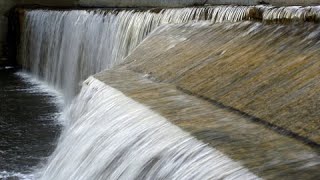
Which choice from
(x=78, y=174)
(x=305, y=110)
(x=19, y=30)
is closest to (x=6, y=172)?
(x=78, y=174)

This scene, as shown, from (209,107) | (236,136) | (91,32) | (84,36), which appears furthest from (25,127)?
(236,136)

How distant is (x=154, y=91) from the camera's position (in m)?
4.87

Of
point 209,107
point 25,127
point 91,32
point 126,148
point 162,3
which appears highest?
point 209,107

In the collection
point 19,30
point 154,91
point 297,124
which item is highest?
point 297,124

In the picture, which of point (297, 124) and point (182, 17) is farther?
point (182, 17)

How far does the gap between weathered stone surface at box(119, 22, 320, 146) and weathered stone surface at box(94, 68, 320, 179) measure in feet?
0.37

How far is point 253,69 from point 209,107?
65 centimetres

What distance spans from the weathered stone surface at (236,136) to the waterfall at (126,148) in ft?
0.26

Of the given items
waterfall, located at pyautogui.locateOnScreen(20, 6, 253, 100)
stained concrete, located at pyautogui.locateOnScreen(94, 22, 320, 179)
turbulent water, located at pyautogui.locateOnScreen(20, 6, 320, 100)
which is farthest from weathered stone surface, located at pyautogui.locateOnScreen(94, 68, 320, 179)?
waterfall, located at pyautogui.locateOnScreen(20, 6, 253, 100)

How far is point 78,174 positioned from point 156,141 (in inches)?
51.4

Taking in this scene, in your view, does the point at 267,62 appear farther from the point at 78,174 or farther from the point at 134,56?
the point at 134,56

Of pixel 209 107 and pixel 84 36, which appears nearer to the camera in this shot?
pixel 209 107

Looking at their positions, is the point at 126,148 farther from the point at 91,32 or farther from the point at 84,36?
the point at 84,36

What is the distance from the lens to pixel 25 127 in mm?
10219
